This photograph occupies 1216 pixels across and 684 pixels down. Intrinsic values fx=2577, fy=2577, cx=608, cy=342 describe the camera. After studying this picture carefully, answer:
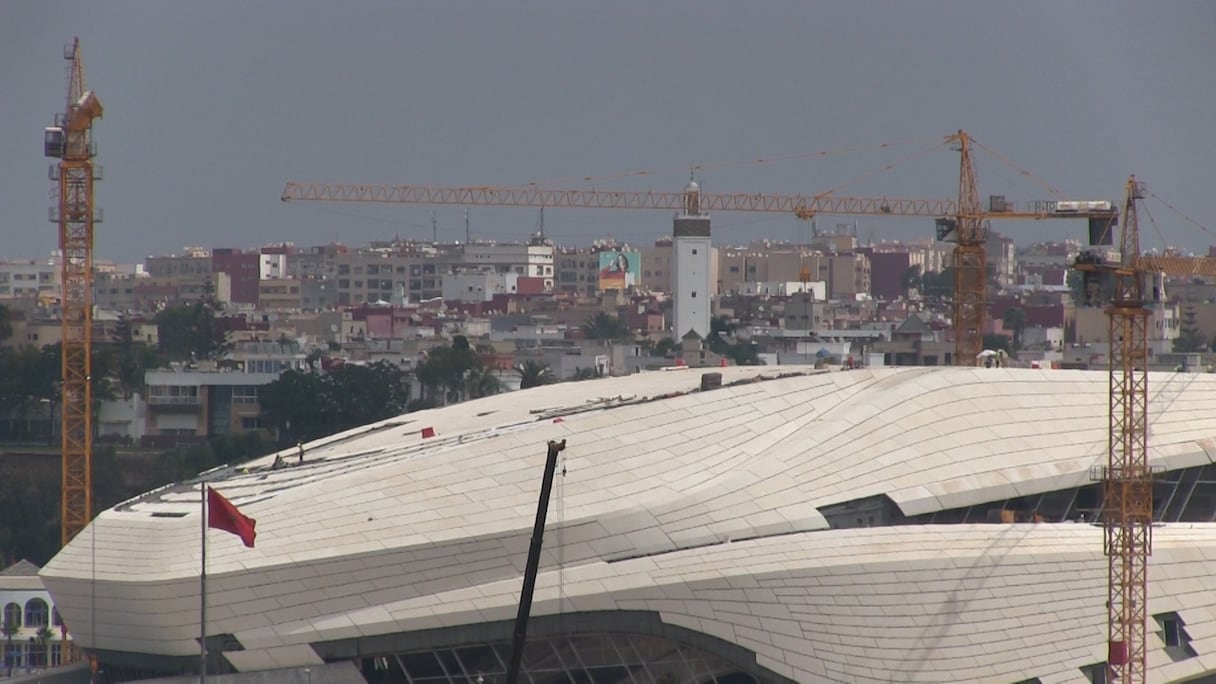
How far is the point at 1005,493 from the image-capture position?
58281 mm

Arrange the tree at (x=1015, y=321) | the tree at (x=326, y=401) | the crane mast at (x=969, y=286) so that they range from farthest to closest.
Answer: the tree at (x=1015, y=321)
the tree at (x=326, y=401)
the crane mast at (x=969, y=286)

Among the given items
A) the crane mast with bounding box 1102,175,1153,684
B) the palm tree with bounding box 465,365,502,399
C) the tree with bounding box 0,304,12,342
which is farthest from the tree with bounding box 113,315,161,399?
the crane mast with bounding box 1102,175,1153,684

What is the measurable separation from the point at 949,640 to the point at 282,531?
14415mm

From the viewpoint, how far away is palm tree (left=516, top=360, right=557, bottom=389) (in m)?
132

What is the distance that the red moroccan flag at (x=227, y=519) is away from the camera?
167 feet

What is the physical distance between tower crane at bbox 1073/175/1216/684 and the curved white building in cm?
77

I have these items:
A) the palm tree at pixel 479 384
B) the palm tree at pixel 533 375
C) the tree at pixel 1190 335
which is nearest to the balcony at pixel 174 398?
the palm tree at pixel 479 384

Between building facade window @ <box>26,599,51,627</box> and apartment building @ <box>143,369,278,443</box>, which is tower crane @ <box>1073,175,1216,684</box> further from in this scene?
apartment building @ <box>143,369,278,443</box>

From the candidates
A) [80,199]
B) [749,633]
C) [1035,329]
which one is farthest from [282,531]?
[1035,329]

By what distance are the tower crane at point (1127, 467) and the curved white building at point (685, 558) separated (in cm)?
77

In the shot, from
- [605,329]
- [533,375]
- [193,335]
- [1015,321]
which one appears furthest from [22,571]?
[1015,321]

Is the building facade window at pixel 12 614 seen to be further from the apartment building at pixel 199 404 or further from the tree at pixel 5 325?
the tree at pixel 5 325

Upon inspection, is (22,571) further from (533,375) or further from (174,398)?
(533,375)

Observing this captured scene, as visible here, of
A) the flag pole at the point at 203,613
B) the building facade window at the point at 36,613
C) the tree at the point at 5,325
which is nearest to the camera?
the flag pole at the point at 203,613
